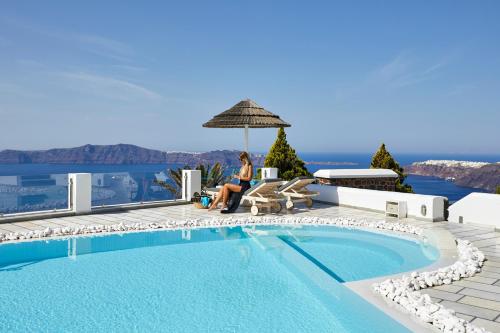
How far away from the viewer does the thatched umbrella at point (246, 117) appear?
11469 mm

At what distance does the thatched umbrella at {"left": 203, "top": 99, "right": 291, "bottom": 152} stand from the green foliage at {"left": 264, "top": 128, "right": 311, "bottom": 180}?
4.15m

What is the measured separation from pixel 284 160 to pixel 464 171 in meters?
19.3

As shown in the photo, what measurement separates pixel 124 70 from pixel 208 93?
14.6 ft

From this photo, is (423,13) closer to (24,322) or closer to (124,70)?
(124,70)

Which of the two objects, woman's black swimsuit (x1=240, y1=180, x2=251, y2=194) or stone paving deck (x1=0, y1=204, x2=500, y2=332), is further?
woman's black swimsuit (x1=240, y1=180, x2=251, y2=194)

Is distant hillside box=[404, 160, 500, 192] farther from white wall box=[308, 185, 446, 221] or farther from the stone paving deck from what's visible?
the stone paving deck

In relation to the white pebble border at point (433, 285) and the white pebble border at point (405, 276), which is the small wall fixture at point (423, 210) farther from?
the white pebble border at point (433, 285)

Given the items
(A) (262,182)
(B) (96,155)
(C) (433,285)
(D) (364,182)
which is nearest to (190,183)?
(A) (262,182)

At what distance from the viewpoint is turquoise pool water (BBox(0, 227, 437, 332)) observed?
4.09 m

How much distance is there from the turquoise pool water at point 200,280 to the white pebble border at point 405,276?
0.34 metres

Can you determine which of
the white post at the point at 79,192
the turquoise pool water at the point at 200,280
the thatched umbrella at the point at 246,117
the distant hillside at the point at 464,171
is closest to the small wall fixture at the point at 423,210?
the turquoise pool water at the point at 200,280

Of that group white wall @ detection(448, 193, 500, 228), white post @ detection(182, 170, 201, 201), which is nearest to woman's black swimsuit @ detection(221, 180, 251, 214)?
white post @ detection(182, 170, 201, 201)

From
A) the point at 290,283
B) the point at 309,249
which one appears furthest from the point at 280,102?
the point at 290,283

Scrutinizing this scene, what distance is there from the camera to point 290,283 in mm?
5316
